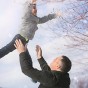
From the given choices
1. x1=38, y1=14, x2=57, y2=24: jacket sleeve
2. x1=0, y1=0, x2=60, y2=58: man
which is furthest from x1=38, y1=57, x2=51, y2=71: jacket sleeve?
x1=38, y1=14, x2=57, y2=24: jacket sleeve

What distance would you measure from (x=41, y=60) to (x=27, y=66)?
0.40 meters

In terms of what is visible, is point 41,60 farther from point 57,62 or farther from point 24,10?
point 24,10

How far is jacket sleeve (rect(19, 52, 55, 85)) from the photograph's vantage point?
4.02 metres

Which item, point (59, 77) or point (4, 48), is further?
point (4, 48)

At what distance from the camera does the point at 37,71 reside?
13.3 ft

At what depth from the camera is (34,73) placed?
13.2 feet

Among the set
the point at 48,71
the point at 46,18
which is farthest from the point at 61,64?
the point at 46,18

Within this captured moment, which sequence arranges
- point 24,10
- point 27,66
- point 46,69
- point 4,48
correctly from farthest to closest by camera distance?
point 24,10 → point 4,48 → point 46,69 → point 27,66

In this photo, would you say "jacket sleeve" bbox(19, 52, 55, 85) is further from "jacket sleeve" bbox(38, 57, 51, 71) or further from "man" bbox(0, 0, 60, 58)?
"man" bbox(0, 0, 60, 58)

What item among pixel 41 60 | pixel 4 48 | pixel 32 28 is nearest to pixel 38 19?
pixel 32 28

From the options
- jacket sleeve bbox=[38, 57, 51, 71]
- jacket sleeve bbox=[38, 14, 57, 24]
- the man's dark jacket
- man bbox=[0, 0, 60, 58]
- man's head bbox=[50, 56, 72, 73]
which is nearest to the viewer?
the man's dark jacket

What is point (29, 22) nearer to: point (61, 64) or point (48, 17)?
point (48, 17)

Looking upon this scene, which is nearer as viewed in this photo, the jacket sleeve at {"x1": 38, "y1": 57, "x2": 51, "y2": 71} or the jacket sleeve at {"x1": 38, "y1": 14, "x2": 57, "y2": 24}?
the jacket sleeve at {"x1": 38, "y1": 57, "x2": 51, "y2": 71}

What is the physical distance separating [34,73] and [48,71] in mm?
177
